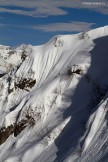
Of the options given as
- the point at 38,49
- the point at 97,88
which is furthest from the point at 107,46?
the point at 38,49

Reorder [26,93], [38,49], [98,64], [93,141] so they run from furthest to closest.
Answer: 1. [38,49]
2. [26,93]
3. [98,64]
4. [93,141]

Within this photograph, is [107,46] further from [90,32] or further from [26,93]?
[26,93]

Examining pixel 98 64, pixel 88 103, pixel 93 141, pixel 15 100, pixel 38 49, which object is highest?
pixel 38 49

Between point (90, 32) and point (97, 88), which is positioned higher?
point (90, 32)

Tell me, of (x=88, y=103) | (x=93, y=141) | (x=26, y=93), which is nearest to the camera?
(x=93, y=141)

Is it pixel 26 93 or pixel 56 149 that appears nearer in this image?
pixel 56 149

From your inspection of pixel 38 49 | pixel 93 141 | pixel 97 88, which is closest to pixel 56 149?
pixel 93 141
